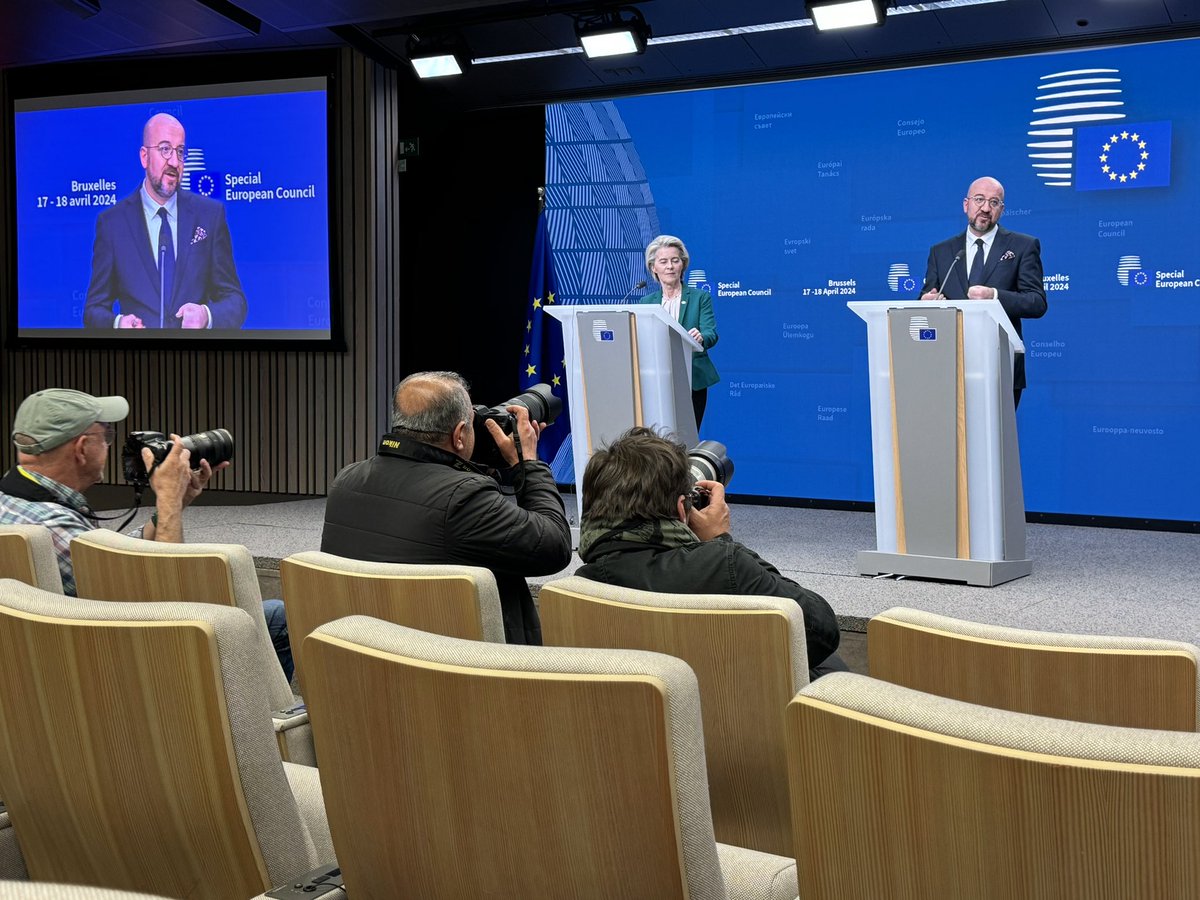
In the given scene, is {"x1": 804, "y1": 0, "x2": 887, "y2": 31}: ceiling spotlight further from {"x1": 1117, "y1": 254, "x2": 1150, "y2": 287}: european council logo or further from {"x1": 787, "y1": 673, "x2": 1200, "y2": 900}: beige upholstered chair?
{"x1": 787, "y1": 673, "x2": 1200, "y2": 900}: beige upholstered chair

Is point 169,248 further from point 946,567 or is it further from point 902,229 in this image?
point 946,567

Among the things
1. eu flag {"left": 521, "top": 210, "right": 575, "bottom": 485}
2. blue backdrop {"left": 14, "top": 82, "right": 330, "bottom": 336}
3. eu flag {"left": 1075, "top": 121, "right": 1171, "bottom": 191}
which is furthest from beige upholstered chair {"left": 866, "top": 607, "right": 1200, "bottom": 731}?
eu flag {"left": 521, "top": 210, "right": 575, "bottom": 485}

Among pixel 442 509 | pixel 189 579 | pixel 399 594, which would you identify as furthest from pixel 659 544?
pixel 189 579

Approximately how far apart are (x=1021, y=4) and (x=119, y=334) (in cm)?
564

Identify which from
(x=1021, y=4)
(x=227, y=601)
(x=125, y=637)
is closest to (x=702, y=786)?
(x=125, y=637)

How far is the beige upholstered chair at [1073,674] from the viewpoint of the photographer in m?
1.60

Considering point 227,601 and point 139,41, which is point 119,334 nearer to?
point 139,41

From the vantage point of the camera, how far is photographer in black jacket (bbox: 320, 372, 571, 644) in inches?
106

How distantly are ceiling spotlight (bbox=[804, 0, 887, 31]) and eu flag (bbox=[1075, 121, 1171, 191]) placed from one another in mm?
1820

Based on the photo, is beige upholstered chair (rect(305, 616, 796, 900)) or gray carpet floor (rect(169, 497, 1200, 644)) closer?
beige upholstered chair (rect(305, 616, 796, 900))

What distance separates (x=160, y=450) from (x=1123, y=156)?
549 centimetres

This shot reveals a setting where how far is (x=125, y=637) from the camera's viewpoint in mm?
1274

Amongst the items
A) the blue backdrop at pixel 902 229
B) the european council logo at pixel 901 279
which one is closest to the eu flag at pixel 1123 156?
the blue backdrop at pixel 902 229

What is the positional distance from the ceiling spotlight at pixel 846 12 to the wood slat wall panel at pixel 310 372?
2910 mm
